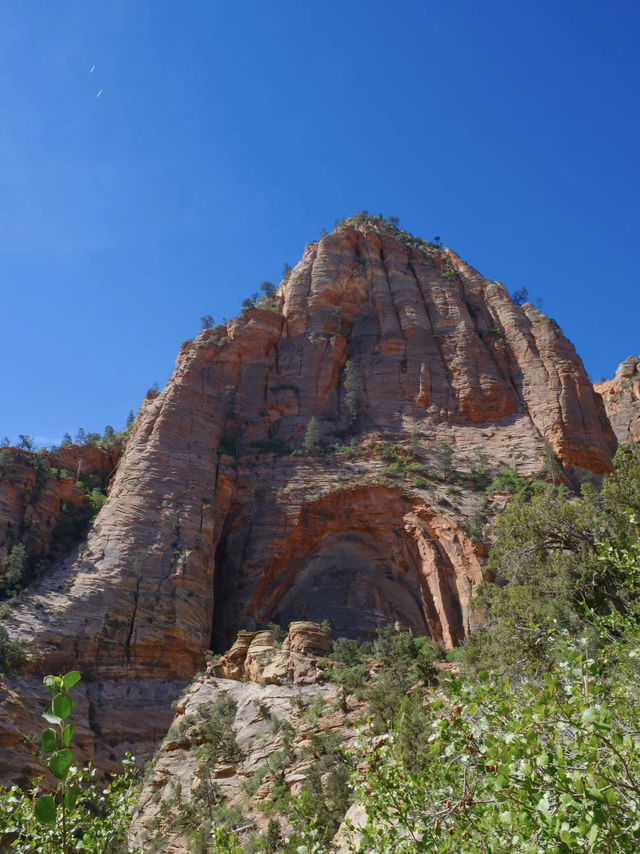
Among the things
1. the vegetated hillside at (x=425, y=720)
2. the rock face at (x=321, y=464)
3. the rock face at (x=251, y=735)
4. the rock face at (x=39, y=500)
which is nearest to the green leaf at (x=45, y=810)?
the vegetated hillside at (x=425, y=720)

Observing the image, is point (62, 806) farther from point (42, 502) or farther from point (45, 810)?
point (42, 502)

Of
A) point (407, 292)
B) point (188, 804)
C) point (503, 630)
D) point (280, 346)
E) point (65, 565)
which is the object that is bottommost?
point (188, 804)

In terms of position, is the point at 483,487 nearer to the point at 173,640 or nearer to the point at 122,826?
the point at 173,640

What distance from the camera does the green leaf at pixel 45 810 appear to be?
3102 millimetres

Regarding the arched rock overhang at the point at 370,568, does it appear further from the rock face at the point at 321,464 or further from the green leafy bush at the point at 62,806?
the green leafy bush at the point at 62,806

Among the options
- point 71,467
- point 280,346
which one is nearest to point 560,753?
point 71,467

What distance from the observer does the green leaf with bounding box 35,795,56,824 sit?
3.10m

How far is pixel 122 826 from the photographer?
9.95m

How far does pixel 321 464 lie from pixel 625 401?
43.6 meters

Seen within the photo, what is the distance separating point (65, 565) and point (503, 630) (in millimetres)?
24086

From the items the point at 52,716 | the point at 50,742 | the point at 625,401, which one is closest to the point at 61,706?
the point at 52,716

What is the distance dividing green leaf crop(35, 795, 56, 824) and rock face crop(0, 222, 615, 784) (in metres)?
28.5

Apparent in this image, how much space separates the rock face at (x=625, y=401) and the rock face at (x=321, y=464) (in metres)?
20.1

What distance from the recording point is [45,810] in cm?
316
